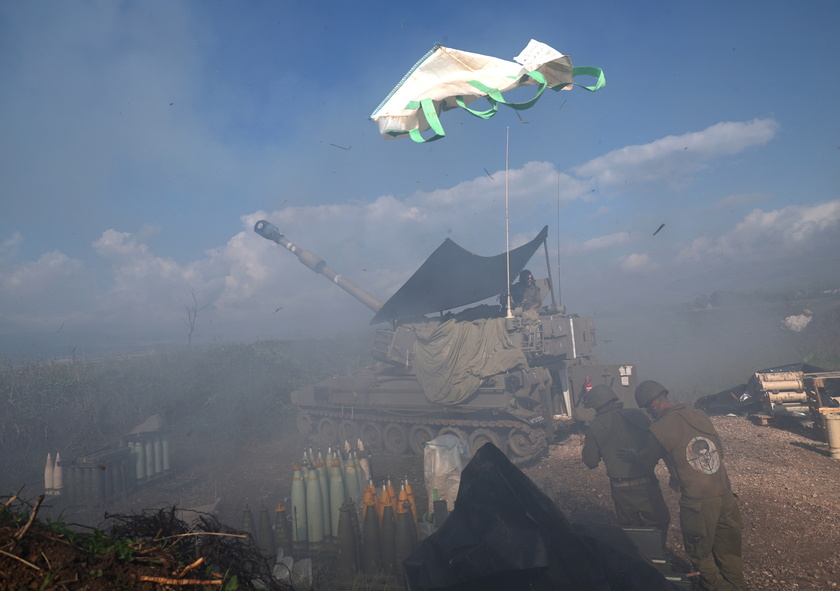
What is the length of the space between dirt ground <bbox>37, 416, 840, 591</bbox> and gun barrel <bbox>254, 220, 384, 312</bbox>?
430 centimetres

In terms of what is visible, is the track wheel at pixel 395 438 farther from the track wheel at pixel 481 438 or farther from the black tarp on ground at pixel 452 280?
the black tarp on ground at pixel 452 280

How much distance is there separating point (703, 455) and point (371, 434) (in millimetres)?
9330

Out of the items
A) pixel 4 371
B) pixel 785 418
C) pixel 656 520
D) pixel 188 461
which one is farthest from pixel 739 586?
pixel 4 371

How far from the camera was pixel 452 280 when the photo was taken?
1277 cm

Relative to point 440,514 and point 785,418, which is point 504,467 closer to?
point 440,514

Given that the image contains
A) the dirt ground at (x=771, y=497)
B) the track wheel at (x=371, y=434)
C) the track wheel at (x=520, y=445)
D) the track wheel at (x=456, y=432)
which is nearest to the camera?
the dirt ground at (x=771, y=497)

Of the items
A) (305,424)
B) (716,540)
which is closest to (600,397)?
(716,540)

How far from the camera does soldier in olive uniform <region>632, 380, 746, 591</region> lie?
13.9 feet

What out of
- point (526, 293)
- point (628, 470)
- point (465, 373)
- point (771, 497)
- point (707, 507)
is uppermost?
point (526, 293)

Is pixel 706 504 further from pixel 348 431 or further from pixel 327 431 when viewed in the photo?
pixel 327 431

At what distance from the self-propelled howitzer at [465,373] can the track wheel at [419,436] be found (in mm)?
25

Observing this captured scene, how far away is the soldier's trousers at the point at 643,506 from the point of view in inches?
190

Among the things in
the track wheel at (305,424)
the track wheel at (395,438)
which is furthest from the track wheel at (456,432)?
the track wheel at (305,424)

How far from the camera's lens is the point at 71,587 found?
1.45 metres
